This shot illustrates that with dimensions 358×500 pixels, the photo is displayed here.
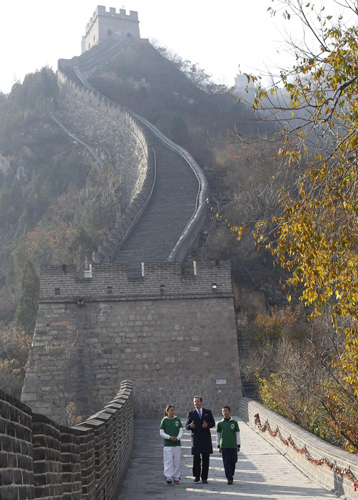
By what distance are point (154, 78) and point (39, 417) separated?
69718mm

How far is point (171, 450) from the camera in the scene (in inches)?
373

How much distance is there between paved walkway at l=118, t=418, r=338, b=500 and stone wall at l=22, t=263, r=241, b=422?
4.42m

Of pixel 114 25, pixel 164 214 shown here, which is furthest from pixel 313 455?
pixel 114 25

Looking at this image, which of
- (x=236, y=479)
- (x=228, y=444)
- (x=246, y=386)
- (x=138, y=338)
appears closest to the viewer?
(x=228, y=444)

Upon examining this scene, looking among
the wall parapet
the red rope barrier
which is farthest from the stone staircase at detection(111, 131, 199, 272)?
the red rope barrier

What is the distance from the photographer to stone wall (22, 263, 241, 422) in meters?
17.7

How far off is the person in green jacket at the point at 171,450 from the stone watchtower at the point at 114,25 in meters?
86.3

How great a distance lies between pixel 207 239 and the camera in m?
29.5

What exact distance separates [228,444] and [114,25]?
292 feet

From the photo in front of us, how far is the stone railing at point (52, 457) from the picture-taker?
307 centimetres

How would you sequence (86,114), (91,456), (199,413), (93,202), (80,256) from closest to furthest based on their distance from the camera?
(91,456) → (199,413) → (80,256) → (93,202) → (86,114)

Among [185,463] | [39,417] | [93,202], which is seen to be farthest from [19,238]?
[39,417]

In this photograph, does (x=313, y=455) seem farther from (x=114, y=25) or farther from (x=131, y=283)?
(x=114, y=25)

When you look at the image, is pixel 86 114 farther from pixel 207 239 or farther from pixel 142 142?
pixel 207 239
